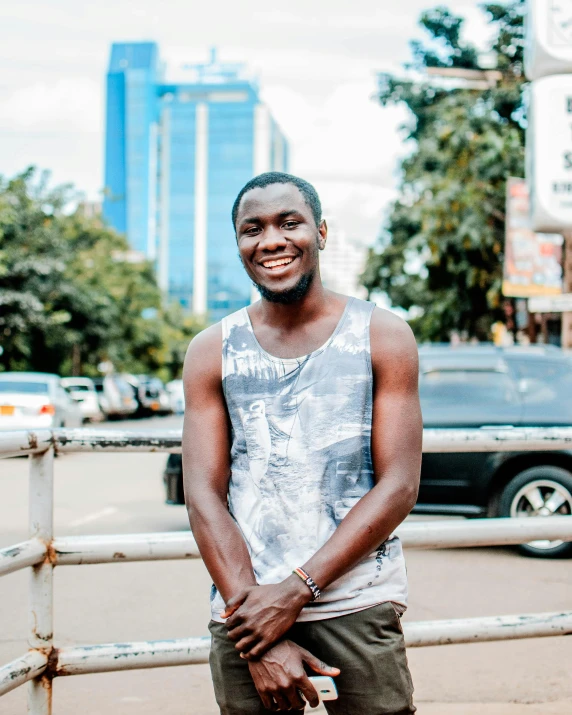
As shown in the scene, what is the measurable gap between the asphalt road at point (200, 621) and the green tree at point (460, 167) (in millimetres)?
12846

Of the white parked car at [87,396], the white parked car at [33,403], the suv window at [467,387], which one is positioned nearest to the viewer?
the suv window at [467,387]

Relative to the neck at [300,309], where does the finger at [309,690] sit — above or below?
below

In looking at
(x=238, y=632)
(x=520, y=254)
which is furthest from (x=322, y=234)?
(x=520, y=254)

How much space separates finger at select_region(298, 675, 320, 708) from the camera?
1.99 meters

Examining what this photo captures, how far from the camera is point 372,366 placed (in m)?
2.21

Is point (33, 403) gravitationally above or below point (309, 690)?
below

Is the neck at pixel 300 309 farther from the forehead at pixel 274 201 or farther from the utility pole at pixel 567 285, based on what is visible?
the utility pole at pixel 567 285

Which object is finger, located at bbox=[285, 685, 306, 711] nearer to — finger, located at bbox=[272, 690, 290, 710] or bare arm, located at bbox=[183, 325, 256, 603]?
finger, located at bbox=[272, 690, 290, 710]

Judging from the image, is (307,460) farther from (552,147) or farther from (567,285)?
(567,285)

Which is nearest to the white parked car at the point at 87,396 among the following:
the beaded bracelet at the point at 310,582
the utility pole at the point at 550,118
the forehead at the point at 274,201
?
the utility pole at the point at 550,118

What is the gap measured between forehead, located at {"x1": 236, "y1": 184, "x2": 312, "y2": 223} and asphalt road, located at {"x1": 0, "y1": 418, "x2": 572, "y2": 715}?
178cm

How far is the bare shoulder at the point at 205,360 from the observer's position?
7.50 feet

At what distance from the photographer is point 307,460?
2.15 meters

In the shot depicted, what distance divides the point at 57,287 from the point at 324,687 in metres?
27.9
